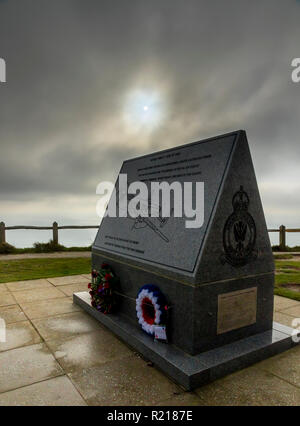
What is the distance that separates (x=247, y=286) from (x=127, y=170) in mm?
2821

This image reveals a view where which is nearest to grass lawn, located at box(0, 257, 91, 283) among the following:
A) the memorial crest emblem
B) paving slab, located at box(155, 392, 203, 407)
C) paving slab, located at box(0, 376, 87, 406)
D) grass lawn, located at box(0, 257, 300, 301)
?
grass lawn, located at box(0, 257, 300, 301)

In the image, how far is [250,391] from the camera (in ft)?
8.33

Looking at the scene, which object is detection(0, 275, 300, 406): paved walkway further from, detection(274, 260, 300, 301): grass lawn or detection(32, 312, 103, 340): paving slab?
detection(274, 260, 300, 301): grass lawn

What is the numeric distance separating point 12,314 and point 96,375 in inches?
95.4

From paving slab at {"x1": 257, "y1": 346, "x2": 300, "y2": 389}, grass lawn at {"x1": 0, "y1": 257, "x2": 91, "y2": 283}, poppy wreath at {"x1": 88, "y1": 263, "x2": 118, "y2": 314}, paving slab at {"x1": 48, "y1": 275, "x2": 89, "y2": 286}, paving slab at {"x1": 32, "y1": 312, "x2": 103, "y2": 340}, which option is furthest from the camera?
grass lawn at {"x1": 0, "y1": 257, "x2": 91, "y2": 283}

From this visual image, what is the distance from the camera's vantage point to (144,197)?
4293 millimetres

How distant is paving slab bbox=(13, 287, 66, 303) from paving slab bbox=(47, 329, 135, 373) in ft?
6.41

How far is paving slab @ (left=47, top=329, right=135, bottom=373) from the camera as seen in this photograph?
3037 millimetres

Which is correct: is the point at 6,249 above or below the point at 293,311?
above

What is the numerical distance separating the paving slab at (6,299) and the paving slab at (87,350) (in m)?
1.97

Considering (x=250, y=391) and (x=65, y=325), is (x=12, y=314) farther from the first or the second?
(x=250, y=391)

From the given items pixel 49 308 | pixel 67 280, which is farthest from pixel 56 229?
pixel 49 308
